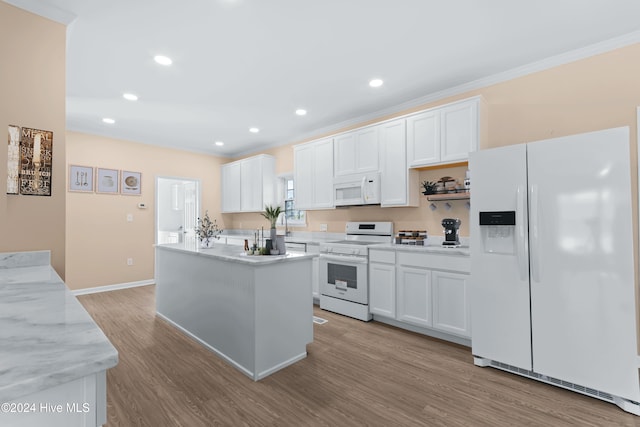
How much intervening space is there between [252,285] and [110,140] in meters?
4.52

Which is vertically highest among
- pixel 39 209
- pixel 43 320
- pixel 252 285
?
pixel 39 209

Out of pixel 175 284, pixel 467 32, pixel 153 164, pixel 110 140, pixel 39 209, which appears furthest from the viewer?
pixel 153 164

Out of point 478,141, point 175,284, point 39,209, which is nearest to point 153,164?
point 175,284

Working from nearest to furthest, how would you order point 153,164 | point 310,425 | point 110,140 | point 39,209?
point 310,425, point 39,209, point 110,140, point 153,164

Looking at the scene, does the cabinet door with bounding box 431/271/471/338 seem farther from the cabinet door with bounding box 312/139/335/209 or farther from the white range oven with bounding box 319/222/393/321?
the cabinet door with bounding box 312/139/335/209

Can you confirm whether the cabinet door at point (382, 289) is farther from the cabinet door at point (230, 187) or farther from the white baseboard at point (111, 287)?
the white baseboard at point (111, 287)

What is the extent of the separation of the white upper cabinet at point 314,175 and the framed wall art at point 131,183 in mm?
2864

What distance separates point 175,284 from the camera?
11.4 feet

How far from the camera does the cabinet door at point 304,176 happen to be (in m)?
4.84

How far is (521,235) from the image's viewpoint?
2322 mm

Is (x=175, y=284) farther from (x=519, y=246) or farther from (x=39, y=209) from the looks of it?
(x=519, y=246)

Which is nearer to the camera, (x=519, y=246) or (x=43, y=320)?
(x=43, y=320)

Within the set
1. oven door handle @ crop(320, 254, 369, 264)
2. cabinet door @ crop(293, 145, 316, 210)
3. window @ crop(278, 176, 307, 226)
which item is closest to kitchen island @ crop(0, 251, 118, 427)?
oven door handle @ crop(320, 254, 369, 264)

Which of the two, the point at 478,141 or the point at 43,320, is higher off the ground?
the point at 478,141
